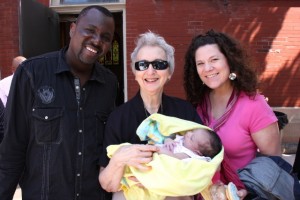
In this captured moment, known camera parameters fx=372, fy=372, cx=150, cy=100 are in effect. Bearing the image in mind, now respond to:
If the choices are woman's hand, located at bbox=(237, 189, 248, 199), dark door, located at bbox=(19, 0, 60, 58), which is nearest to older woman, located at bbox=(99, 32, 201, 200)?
woman's hand, located at bbox=(237, 189, 248, 199)

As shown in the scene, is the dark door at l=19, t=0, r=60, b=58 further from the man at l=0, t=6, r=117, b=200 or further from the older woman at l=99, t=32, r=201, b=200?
→ the older woman at l=99, t=32, r=201, b=200

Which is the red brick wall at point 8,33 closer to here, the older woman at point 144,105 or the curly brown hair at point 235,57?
the curly brown hair at point 235,57

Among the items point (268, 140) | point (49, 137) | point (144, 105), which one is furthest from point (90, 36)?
point (268, 140)

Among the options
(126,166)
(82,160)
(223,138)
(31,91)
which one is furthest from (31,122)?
(223,138)

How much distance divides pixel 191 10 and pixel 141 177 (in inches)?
227

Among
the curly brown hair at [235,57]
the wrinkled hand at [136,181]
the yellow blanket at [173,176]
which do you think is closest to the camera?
the yellow blanket at [173,176]

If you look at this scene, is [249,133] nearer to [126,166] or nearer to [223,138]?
[223,138]

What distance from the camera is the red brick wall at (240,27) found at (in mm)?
7449

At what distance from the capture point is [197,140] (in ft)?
7.84

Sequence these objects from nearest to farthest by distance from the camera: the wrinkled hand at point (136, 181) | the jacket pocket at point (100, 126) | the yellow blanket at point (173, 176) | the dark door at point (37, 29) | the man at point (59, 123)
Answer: the yellow blanket at point (173, 176), the wrinkled hand at point (136, 181), the man at point (59, 123), the jacket pocket at point (100, 126), the dark door at point (37, 29)

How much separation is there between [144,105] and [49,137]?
679 millimetres

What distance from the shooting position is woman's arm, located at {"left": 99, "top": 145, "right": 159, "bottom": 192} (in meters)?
2.22

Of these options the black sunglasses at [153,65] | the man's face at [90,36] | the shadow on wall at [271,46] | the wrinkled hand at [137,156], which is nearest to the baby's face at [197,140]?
the wrinkled hand at [137,156]

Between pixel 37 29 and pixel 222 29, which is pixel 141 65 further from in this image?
pixel 222 29
